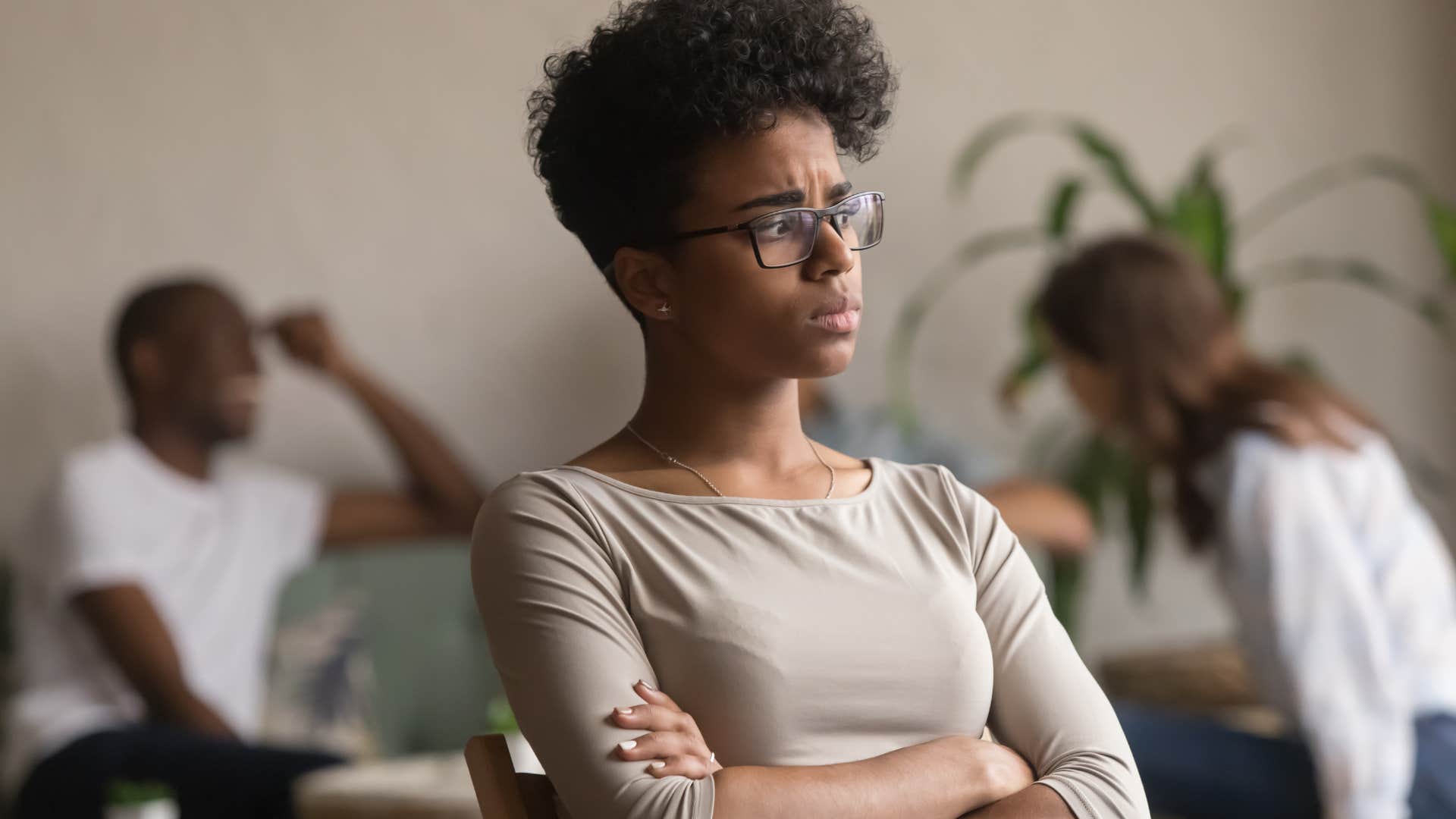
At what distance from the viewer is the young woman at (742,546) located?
3.47 ft

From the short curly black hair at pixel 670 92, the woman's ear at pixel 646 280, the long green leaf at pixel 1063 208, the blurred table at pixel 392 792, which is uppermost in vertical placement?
the short curly black hair at pixel 670 92

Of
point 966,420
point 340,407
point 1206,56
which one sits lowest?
point 966,420

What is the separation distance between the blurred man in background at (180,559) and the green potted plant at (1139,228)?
1455 millimetres

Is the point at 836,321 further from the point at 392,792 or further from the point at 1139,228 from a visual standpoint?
the point at 1139,228

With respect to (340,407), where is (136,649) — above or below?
below

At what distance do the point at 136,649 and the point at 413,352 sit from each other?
109cm

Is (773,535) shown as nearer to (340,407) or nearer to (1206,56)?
(340,407)

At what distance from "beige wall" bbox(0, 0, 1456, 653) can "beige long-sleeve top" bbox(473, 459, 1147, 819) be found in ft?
9.21

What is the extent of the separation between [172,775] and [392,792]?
89 cm

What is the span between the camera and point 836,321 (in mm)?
1113

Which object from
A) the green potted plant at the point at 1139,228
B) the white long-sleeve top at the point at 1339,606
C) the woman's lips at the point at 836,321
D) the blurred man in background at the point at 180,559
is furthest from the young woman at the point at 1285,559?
the blurred man in background at the point at 180,559

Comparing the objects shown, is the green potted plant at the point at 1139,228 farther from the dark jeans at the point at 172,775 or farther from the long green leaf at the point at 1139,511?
the dark jeans at the point at 172,775

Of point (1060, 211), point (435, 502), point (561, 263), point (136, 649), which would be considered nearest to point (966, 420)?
point (1060, 211)

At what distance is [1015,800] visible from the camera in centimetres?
111
